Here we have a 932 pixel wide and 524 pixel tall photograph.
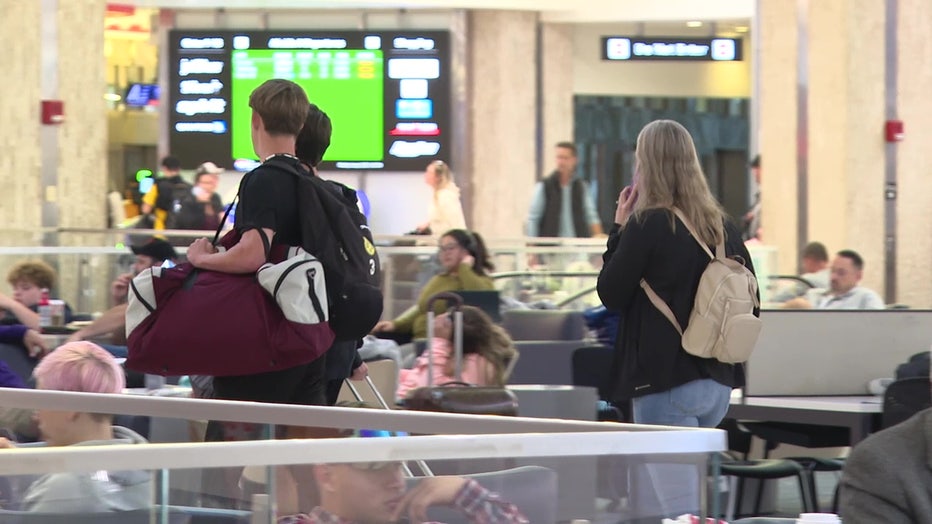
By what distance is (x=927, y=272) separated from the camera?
1398 centimetres

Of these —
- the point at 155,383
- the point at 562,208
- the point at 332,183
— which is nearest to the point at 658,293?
the point at 332,183

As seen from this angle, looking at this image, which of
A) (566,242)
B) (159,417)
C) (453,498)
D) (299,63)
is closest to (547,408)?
(159,417)

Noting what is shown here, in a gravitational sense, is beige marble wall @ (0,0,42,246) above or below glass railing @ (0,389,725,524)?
above

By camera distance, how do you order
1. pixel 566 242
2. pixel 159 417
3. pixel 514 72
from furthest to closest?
1. pixel 514 72
2. pixel 566 242
3. pixel 159 417

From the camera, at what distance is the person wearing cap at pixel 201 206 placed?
16250 mm

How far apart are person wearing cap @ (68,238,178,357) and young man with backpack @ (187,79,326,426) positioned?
2.92 metres

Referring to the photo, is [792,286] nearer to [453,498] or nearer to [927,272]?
[927,272]

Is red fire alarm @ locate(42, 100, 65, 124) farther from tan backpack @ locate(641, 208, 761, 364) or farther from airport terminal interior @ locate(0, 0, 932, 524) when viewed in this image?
tan backpack @ locate(641, 208, 761, 364)

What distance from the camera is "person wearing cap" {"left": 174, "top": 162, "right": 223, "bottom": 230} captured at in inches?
640

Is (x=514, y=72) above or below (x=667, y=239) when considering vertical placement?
above

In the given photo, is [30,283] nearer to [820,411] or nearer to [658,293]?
[820,411]

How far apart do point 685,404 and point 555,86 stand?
1527cm

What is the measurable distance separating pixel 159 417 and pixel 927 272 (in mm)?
11595

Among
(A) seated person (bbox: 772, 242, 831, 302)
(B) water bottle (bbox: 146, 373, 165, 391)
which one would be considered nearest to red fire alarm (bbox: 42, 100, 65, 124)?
(A) seated person (bbox: 772, 242, 831, 302)
